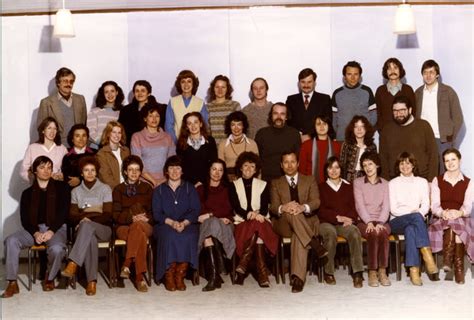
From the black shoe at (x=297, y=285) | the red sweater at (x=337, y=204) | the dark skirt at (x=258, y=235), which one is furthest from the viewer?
the red sweater at (x=337, y=204)

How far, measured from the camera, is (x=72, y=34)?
909 centimetres

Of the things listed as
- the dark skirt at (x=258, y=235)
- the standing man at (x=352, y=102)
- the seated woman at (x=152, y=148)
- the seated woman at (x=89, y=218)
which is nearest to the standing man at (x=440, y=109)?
the standing man at (x=352, y=102)

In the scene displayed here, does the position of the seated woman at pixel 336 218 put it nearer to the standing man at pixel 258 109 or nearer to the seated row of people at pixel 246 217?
the seated row of people at pixel 246 217

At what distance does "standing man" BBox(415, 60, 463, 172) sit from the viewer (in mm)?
9094

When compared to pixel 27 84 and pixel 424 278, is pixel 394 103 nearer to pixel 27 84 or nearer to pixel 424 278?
pixel 424 278

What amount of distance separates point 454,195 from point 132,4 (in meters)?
3.58

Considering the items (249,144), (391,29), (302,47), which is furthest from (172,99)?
(391,29)

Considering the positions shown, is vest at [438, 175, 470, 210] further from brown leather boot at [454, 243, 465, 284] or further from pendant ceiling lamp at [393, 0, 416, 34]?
pendant ceiling lamp at [393, 0, 416, 34]

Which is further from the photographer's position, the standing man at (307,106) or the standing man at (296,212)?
the standing man at (307,106)

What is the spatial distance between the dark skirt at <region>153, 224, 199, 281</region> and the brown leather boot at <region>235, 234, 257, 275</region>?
1.18 ft

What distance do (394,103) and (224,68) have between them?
73.9 inches

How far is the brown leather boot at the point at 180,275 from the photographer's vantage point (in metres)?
7.96

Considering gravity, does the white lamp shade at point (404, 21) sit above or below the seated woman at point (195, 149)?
above

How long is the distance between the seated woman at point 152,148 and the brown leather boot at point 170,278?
89 centimetres
